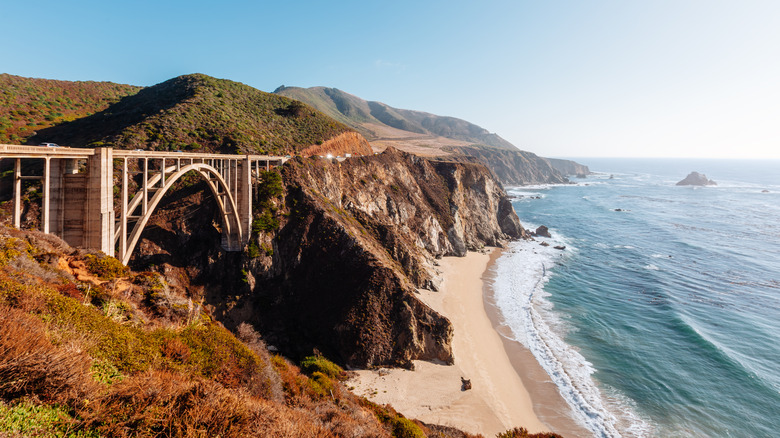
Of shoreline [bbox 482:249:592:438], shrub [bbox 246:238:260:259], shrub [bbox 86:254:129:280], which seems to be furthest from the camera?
shrub [bbox 246:238:260:259]

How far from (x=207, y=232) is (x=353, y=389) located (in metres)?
20.7

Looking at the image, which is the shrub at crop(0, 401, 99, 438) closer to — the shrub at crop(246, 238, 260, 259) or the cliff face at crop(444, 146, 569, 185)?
the shrub at crop(246, 238, 260, 259)

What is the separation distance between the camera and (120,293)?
11867mm

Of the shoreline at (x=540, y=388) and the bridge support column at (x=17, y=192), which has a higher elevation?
the bridge support column at (x=17, y=192)

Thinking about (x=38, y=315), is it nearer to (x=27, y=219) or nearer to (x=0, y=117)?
(x=27, y=219)

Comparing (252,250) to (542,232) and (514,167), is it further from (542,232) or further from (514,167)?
(514,167)

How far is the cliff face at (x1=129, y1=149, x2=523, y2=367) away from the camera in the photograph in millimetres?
26797

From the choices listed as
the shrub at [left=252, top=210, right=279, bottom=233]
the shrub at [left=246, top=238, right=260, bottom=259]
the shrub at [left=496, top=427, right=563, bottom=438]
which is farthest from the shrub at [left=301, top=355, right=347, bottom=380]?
the shrub at [left=252, top=210, right=279, bottom=233]

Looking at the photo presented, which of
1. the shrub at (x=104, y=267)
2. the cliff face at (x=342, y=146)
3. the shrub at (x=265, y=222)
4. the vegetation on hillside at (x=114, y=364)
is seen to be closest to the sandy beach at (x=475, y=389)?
the vegetation on hillside at (x=114, y=364)

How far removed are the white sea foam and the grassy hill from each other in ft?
195

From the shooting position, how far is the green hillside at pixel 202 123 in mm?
38188

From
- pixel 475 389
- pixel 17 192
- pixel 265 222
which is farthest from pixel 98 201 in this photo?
pixel 475 389

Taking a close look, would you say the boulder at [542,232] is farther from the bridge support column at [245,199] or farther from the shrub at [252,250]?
the bridge support column at [245,199]

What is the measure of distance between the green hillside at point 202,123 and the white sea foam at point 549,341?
1472 inches
